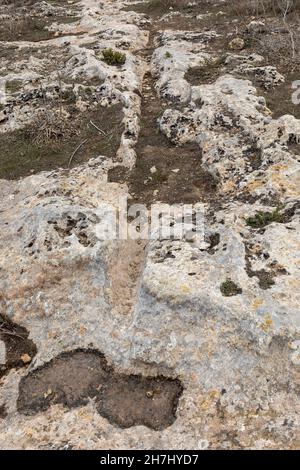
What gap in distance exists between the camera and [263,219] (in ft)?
30.6

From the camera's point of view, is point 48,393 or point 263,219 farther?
point 263,219

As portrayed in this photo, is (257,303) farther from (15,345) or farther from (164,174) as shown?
(164,174)

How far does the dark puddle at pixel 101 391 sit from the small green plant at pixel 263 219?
3645 mm

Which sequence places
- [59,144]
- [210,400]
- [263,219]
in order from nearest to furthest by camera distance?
1. [210,400]
2. [263,219]
3. [59,144]

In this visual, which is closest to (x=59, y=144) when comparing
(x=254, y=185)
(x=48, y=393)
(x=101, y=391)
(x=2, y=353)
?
(x=254, y=185)

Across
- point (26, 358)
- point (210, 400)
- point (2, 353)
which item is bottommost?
point (2, 353)

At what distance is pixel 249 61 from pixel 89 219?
10.5m

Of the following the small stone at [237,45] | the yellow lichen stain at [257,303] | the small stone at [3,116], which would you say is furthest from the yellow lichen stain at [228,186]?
the small stone at [237,45]

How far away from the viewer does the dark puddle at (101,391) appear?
7.08 metres

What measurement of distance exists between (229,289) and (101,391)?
9.01ft

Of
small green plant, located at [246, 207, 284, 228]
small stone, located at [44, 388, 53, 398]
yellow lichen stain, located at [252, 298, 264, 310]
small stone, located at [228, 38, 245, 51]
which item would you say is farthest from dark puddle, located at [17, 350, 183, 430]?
small stone, located at [228, 38, 245, 51]

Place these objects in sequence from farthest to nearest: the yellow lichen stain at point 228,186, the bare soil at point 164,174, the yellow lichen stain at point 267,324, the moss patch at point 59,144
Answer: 1. the moss patch at point 59,144
2. the bare soil at point 164,174
3. the yellow lichen stain at point 228,186
4. the yellow lichen stain at point 267,324

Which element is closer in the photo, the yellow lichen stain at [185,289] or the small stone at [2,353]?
the yellow lichen stain at [185,289]

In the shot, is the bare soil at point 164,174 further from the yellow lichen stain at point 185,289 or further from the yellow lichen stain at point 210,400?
the yellow lichen stain at point 210,400
